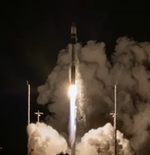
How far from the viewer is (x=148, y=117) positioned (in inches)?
1836

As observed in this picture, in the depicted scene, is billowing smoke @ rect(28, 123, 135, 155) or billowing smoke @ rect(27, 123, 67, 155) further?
billowing smoke @ rect(28, 123, 135, 155)

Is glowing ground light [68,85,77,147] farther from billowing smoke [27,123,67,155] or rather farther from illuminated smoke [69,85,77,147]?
billowing smoke [27,123,67,155]

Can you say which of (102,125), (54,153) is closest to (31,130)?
(54,153)

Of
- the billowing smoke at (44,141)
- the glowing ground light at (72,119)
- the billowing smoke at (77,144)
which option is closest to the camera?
the glowing ground light at (72,119)

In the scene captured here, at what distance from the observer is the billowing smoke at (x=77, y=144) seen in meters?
42.7

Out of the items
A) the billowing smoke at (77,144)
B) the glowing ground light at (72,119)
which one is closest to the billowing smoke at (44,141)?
the billowing smoke at (77,144)

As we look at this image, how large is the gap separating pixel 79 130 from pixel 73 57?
1156 cm

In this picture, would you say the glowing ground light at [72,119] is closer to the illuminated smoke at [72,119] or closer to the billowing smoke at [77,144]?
the illuminated smoke at [72,119]

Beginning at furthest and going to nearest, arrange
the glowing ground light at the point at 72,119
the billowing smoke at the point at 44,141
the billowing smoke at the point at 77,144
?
1. the billowing smoke at the point at 77,144
2. the billowing smoke at the point at 44,141
3. the glowing ground light at the point at 72,119

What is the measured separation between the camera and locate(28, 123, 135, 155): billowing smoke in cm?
4269

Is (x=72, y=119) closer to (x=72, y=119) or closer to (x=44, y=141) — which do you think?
(x=72, y=119)

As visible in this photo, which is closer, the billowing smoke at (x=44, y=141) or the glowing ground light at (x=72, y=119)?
the glowing ground light at (x=72, y=119)

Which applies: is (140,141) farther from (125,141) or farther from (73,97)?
(73,97)

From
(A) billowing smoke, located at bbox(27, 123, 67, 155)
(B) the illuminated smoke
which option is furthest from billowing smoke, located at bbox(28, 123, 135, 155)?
(B) the illuminated smoke
